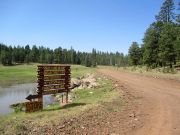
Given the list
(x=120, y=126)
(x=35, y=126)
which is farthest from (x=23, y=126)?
(x=120, y=126)

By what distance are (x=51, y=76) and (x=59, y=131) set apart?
656cm

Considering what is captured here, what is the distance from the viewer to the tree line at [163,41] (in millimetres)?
53938

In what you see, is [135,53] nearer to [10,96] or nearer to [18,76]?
[18,76]

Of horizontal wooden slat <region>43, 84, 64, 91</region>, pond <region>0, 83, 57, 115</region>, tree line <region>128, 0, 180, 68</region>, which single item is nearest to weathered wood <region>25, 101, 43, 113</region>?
horizontal wooden slat <region>43, 84, 64, 91</region>

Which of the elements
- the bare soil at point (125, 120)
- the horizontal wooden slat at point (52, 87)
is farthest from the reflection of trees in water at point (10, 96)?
the bare soil at point (125, 120)

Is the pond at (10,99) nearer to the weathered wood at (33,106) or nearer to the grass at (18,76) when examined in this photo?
the weathered wood at (33,106)

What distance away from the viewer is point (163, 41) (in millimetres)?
55250

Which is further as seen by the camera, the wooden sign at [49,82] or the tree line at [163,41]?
the tree line at [163,41]

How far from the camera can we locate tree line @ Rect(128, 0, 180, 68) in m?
53.9

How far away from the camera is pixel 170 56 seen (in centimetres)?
5488

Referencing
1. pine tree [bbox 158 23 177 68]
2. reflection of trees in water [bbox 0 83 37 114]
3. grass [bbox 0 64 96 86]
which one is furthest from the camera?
grass [bbox 0 64 96 86]

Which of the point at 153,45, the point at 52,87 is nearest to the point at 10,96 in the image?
the point at 52,87

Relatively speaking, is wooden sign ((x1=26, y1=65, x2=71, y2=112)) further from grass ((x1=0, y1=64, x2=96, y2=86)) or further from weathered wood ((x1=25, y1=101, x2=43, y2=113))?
grass ((x1=0, y1=64, x2=96, y2=86))

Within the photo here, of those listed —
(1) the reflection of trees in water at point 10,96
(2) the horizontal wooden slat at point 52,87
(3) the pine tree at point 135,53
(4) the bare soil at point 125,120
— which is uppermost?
(3) the pine tree at point 135,53
